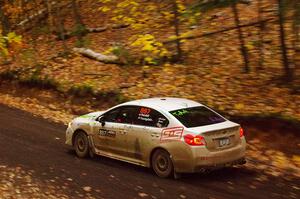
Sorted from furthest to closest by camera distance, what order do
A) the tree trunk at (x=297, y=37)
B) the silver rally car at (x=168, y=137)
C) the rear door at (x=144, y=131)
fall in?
1. the tree trunk at (x=297, y=37)
2. the rear door at (x=144, y=131)
3. the silver rally car at (x=168, y=137)

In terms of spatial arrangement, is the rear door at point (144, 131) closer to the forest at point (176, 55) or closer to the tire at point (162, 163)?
the tire at point (162, 163)

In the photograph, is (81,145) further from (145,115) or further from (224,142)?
(224,142)

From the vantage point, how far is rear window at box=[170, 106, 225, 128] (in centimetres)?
1016

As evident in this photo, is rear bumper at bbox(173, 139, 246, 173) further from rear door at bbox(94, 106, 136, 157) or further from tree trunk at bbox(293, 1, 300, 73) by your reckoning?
tree trunk at bbox(293, 1, 300, 73)

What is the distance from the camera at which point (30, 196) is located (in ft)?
30.1

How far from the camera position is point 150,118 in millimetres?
10695

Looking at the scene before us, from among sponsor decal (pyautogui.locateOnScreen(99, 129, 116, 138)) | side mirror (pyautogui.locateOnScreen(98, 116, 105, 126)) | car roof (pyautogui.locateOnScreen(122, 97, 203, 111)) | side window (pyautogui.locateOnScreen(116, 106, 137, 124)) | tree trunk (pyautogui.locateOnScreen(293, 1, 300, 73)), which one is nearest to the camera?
car roof (pyautogui.locateOnScreen(122, 97, 203, 111))

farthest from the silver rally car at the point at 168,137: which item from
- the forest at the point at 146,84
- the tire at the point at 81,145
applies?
the forest at the point at 146,84

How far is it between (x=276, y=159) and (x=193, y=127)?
3.18 m

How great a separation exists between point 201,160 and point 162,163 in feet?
3.40

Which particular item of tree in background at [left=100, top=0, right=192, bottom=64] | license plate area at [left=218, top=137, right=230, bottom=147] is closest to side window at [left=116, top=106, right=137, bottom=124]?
license plate area at [left=218, top=137, right=230, bottom=147]

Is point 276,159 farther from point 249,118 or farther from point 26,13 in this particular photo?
point 26,13

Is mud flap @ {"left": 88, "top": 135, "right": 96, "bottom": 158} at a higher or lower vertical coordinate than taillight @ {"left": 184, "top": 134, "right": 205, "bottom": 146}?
lower

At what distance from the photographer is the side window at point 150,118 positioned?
34.2ft
